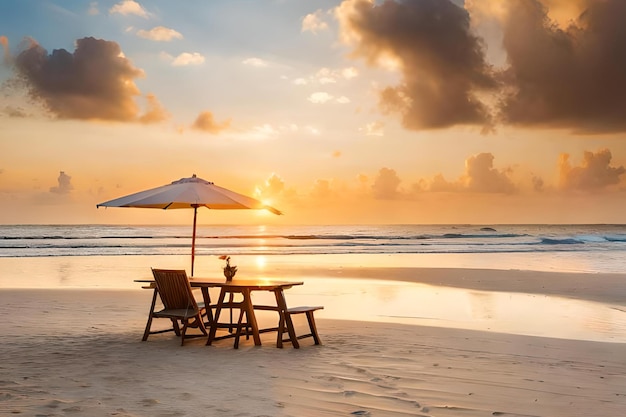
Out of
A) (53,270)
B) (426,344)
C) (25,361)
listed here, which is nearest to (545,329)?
(426,344)

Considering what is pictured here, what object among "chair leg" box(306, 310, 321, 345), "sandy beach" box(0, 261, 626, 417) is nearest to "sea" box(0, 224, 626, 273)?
"sandy beach" box(0, 261, 626, 417)

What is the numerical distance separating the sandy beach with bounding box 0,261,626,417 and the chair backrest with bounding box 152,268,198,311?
0.56 meters

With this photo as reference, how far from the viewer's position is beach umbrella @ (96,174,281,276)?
30.3 feet

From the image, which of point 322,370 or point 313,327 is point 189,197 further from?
point 322,370

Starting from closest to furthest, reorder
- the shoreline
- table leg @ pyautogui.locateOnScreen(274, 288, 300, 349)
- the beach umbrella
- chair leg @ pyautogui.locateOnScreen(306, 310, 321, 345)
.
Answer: the shoreline, table leg @ pyautogui.locateOnScreen(274, 288, 300, 349), chair leg @ pyautogui.locateOnScreen(306, 310, 321, 345), the beach umbrella

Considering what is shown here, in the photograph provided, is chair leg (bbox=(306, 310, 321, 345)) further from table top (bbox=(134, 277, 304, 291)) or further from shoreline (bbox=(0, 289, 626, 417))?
table top (bbox=(134, 277, 304, 291))

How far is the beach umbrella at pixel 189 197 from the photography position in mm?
9250

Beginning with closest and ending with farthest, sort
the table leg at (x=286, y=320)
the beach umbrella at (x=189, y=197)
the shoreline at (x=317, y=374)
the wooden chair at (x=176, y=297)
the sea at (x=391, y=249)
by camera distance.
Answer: the shoreline at (x=317, y=374) < the table leg at (x=286, y=320) < the wooden chair at (x=176, y=297) < the beach umbrella at (x=189, y=197) < the sea at (x=391, y=249)

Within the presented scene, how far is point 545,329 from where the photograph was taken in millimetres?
9906

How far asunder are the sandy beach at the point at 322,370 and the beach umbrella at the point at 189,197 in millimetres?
2011

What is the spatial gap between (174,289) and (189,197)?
1625mm

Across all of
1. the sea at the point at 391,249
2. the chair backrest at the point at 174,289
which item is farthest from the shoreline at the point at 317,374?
the sea at the point at 391,249

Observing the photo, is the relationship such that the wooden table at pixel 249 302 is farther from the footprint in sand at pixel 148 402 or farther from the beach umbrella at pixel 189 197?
the footprint in sand at pixel 148 402

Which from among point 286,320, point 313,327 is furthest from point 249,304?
point 313,327
